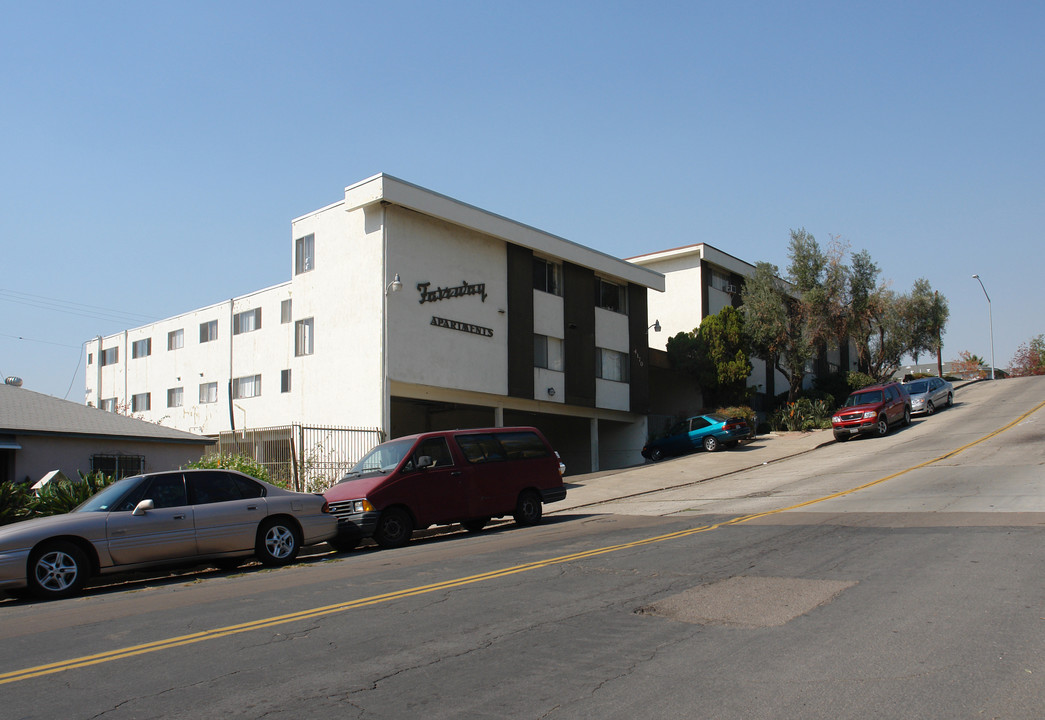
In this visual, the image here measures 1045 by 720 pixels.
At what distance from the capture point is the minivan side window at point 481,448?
1497 centimetres

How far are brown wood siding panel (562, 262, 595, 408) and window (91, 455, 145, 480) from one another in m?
16.1

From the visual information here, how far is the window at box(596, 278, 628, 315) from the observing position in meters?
35.0

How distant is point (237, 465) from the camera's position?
65.9 ft

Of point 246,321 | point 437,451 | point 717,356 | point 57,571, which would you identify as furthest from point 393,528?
point 717,356

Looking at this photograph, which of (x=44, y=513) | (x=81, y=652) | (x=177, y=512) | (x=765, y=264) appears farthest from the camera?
(x=765, y=264)

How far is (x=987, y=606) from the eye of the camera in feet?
23.7

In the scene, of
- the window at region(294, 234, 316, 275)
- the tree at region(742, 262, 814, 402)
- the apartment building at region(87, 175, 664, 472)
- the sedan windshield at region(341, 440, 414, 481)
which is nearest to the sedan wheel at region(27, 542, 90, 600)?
the sedan windshield at region(341, 440, 414, 481)

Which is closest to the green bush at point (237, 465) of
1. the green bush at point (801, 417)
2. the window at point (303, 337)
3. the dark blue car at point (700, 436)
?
the window at point (303, 337)

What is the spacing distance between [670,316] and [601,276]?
321 inches

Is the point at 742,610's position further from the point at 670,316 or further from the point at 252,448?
the point at 670,316

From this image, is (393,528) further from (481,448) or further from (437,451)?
(481,448)

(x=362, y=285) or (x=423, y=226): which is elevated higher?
(x=423, y=226)

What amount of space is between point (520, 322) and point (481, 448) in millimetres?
15408

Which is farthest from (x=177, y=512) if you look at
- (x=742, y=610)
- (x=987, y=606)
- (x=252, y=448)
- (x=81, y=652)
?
(x=252, y=448)
